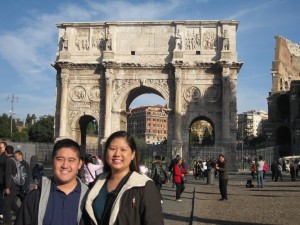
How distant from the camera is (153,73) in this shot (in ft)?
102

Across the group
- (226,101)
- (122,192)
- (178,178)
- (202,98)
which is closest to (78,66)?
(202,98)

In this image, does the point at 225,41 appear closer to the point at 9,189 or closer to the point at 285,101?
the point at 285,101

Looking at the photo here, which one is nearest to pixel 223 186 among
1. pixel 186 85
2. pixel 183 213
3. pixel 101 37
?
pixel 183 213

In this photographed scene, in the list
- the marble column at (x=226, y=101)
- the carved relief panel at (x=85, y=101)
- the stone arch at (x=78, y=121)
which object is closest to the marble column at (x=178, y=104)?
the marble column at (x=226, y=101)

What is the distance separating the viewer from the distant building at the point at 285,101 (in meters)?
45.2

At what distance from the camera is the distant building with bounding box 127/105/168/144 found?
379 ft

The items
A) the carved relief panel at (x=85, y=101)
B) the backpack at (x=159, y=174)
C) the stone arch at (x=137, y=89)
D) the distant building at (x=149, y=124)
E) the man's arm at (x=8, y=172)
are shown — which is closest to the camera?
the man's arm at (x=8, y=172)

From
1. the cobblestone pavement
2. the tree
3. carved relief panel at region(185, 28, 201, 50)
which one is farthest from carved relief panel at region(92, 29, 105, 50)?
the tree

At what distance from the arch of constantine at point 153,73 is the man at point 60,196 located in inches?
1054

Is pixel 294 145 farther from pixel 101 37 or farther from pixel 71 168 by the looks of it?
pixel 71 168

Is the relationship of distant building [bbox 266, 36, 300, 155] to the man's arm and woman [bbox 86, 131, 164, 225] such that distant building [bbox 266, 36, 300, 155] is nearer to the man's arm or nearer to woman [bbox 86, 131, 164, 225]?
the man's arm

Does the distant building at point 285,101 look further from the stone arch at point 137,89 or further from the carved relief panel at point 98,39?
the carved relief panel at point 98,39

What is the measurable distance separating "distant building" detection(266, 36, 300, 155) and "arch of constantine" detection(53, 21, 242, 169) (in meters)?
15.5

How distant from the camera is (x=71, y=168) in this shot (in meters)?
3.26
